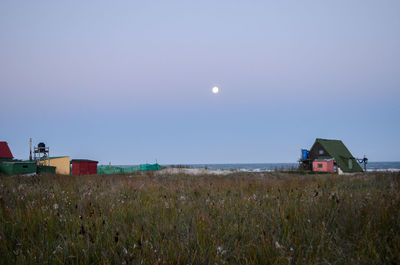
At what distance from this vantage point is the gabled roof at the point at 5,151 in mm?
42375

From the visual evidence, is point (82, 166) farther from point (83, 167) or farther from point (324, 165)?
point (324, 165)

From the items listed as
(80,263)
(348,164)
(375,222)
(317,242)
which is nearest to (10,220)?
(80,263)

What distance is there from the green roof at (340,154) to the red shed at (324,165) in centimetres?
83

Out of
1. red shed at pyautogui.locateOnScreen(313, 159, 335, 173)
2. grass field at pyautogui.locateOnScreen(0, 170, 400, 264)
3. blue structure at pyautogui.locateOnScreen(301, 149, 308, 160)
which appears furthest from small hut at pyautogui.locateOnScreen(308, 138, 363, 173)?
grass field at pyautogui.locateOnScreen(0, 170, 400, 264)

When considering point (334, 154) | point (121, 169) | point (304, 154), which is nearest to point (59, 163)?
point (121, 169)

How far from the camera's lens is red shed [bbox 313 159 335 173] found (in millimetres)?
35344

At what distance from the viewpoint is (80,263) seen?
7.90 feet

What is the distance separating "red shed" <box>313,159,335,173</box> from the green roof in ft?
2.73

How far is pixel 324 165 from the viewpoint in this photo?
35750 mm

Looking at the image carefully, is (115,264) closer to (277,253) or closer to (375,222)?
(277,253)

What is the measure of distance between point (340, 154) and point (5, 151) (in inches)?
2170

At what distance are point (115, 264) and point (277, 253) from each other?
1.59m

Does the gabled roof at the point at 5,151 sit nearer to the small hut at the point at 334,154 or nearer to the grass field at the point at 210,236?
the grass field at the point at 210,236

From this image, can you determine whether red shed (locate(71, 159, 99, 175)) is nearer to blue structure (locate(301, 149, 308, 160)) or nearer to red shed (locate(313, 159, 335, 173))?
blue structure (locate(301, 149, 308, 160))
